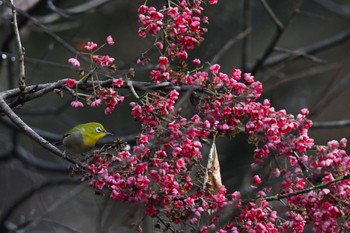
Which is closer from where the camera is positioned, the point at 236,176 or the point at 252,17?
the point at 236,176

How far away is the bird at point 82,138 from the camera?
407cm

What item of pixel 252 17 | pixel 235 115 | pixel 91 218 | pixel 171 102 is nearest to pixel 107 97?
pixel 171 102

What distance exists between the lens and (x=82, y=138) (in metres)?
4.09

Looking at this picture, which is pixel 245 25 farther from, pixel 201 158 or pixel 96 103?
pixel 96 103

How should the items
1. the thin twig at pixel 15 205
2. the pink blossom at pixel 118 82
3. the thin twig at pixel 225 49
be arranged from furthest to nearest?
the thin twig at pixel 15 205, the thin twig at pixel 225 49, the pink blossom at pixel 118 82

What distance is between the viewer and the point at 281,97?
8703 millimetres

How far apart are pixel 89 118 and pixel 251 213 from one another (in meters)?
5.93

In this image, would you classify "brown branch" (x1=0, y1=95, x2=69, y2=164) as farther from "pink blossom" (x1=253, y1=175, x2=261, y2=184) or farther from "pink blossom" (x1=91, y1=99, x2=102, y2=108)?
"pink blossom" (x1=253, y1=175, x2=261, y2=184)

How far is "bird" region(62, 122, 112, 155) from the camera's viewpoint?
407 cm

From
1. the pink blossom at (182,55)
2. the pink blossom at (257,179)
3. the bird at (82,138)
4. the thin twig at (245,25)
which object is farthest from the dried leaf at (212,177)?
the thin twig at (245,25)

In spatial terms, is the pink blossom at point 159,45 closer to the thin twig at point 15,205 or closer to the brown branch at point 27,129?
the brown branch at point 27,129

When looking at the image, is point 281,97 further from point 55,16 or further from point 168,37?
point 168,37

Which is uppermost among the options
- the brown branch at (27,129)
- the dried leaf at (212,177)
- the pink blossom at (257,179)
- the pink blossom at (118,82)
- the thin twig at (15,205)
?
the thin twig at (15,205)

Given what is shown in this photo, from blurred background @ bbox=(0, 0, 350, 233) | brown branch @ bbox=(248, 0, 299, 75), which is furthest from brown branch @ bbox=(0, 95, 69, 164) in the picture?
brown branch @ bbox=(248, 0, 299, 75)
